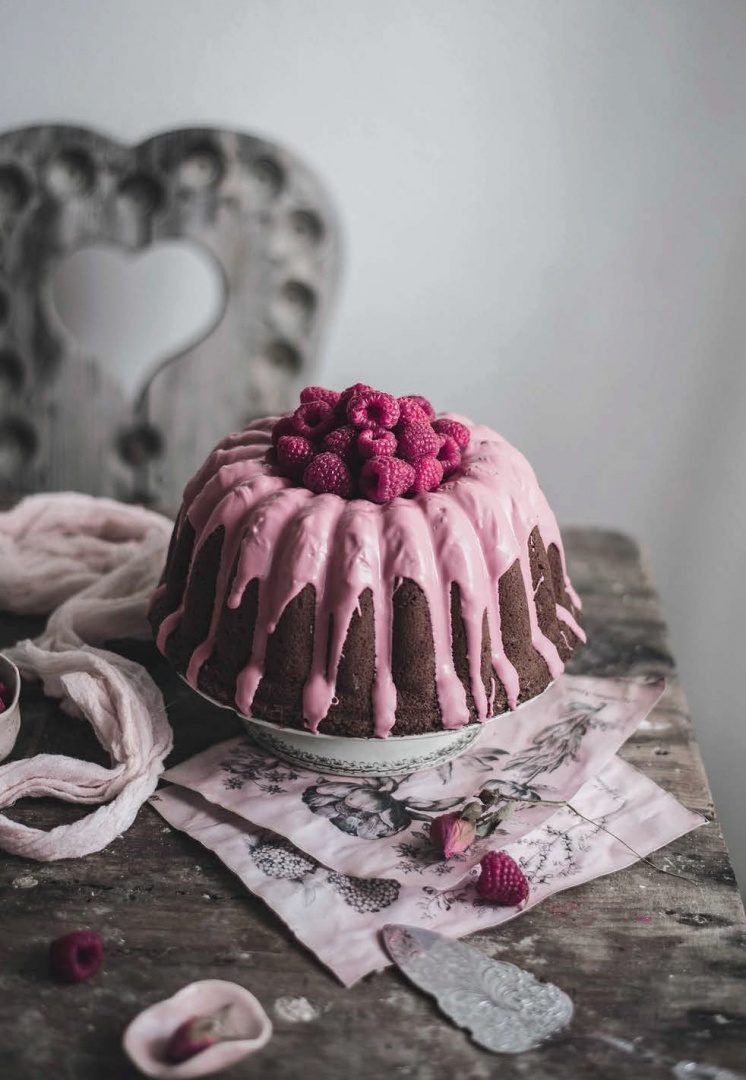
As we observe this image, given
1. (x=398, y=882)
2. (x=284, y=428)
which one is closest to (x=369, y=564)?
(x=284, y=428)

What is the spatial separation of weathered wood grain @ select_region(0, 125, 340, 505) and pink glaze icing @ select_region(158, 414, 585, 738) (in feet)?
2.68

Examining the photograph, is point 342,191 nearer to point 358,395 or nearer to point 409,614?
point 358,395

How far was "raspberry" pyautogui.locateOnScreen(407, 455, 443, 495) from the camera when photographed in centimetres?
124

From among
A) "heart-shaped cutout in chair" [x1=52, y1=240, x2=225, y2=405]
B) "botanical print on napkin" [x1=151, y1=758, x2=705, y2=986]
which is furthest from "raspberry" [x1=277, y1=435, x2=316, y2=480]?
"heart-shaped cutout in chair" [x1=52, y1=240, x2=225, y2=405]

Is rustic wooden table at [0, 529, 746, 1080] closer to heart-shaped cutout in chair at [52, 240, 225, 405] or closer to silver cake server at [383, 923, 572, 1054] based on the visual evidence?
silver cake server at [383, 923, 572, 1054]

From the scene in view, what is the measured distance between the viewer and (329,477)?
1.23m

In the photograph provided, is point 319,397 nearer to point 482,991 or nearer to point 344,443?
point 344,443

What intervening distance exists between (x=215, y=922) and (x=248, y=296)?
4.07ft

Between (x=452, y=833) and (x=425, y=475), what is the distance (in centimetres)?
40

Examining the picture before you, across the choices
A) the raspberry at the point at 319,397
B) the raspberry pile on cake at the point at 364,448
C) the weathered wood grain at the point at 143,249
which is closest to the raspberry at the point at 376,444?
the raspberry pile on cake at the point at 364,448

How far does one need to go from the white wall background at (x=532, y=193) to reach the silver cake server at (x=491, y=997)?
1349mm

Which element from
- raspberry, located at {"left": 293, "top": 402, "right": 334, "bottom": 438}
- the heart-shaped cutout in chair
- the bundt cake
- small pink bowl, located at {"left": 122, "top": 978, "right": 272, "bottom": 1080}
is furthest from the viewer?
the heart-shaped cutout in chair

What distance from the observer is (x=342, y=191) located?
2.13 metres

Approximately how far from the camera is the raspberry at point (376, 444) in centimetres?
123
